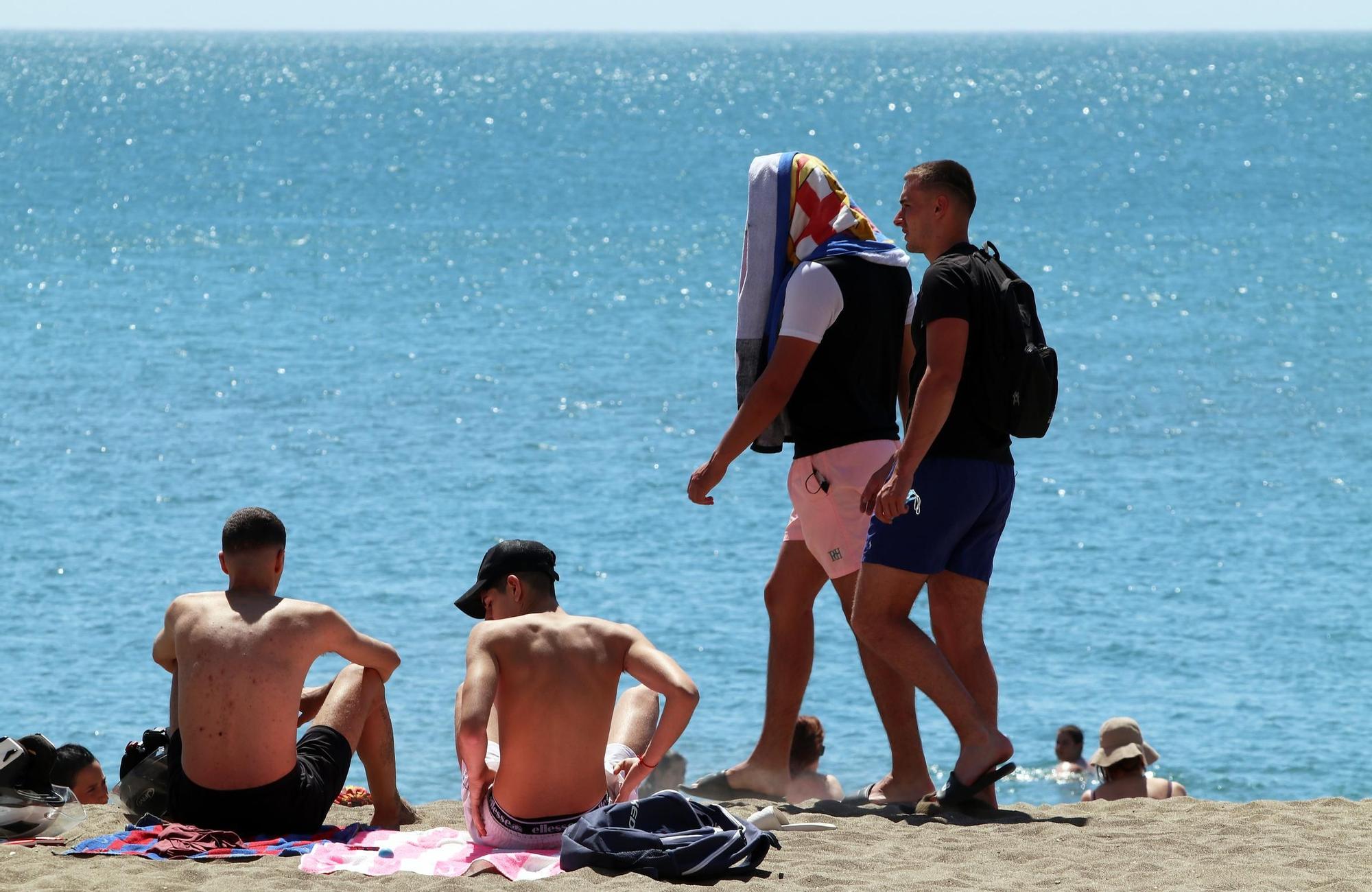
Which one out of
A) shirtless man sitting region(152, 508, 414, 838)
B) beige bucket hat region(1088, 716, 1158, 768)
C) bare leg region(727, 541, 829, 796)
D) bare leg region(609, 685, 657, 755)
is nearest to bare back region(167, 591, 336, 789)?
shirtless man sitting region(152, 508, 414, 838)

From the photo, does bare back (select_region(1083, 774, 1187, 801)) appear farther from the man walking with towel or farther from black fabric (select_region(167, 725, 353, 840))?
black fabric (select_region(167, 725, 353, 840))

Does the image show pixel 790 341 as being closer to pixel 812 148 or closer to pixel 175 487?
pixel 175 487

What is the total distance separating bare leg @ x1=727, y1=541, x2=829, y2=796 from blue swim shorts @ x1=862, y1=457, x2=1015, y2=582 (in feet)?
1.86

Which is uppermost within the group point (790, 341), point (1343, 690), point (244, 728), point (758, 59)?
point (758, 59)

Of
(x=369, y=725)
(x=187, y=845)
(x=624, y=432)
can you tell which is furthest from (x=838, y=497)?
(x=624, y=432)

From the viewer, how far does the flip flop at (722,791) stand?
5949mm

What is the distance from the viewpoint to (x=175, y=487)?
18688 millimetres

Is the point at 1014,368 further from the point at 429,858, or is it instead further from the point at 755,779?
the point at 429,858

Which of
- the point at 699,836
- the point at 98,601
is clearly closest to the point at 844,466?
the point at 699,836

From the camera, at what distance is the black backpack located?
5285 millimetres

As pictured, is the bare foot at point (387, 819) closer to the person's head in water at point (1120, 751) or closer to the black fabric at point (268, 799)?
the black fabric at point (268, 799)

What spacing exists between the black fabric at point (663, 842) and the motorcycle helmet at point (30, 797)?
5.46 feet

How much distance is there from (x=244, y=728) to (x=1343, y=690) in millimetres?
10540

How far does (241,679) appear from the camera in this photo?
5.09 metres
